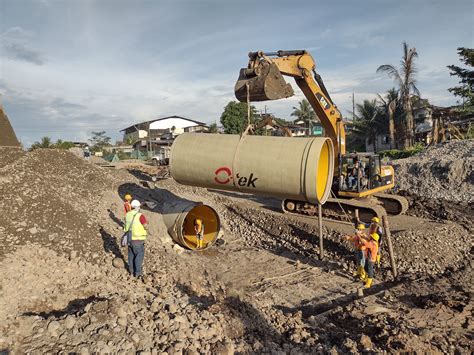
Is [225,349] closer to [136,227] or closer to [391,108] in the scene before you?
[136,227]

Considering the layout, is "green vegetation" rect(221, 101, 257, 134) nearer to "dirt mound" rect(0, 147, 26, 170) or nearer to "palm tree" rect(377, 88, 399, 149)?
"palm tree" rect(377, 88, 399, 149)

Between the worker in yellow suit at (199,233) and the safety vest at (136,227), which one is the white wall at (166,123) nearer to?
the worker in yellow suit at (199,233)

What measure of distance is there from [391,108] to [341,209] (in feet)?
90.6

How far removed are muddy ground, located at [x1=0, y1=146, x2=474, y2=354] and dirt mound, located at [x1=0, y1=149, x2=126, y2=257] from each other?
1.4 inches

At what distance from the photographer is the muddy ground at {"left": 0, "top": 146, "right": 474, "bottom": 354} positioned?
5414mm

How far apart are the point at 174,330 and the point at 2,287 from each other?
3.11 m

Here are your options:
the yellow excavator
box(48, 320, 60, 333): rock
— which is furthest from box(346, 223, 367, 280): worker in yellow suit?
box(48, 320, 60, 333): rock

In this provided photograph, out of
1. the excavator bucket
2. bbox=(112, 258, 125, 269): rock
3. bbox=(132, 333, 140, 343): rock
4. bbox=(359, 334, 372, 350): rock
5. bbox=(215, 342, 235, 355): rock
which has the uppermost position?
the excavator bucket

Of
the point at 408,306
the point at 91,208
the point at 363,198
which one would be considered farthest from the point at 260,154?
the point at 363,198

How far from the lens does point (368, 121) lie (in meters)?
40.0

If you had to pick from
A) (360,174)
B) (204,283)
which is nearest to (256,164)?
(204,283)

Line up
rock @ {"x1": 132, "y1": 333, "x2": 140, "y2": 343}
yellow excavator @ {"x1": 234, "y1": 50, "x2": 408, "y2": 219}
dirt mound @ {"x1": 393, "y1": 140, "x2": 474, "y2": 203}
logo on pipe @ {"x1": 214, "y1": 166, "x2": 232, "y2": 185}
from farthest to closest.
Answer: dirt mound @ {"x1": 393, "y1": 140, "x2": 474, "y2": 203}, yellow excavator @ {"x1": 234, "y1": 50, "x2": 408, "y2": 219}, logo on pipe @ {"x1": 214, "y1": 166, "x2": 232, "y2": 185}, rock @ {"x1": 132, "y1": 333, "x2": 140, "y2": 343}

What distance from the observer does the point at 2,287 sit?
635cm

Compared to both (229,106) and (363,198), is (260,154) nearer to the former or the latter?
(363,198)
